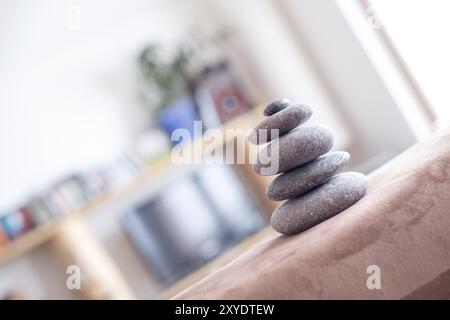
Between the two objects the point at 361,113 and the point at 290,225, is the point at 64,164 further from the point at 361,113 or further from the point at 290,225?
the point at 290,225

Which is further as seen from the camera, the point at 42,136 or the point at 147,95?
the point at 147,95

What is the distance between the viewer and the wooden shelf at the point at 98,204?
2479mm

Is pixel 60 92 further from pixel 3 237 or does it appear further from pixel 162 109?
pixel 3 237

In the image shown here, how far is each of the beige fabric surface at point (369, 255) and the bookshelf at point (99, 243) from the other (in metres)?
1.90

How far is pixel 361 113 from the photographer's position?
2.99 meters

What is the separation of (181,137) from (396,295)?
7.69ft

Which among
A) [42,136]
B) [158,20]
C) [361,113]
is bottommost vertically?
[361,113]

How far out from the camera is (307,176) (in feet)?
3.11

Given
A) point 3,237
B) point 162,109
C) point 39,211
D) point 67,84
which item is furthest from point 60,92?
point 3,237

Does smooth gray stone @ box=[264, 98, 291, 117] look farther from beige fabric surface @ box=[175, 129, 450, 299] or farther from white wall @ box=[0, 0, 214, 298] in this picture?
white wall @ box=[0, 0, 214, 298]

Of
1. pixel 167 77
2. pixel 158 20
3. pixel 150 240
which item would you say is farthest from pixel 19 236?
pixel 158 20

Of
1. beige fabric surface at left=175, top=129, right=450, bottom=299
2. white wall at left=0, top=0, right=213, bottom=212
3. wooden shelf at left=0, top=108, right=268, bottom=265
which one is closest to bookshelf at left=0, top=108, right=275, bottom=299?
wooden shelf at left=0, top=108, right=268, bottom=265

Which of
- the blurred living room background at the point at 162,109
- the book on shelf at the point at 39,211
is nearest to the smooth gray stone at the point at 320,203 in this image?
the blurred living room background at the point at 162,109
